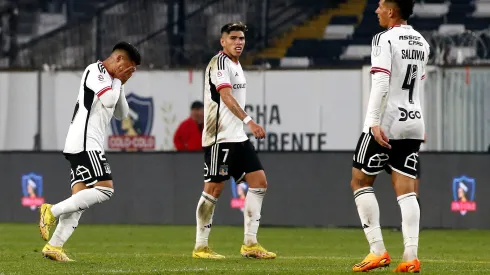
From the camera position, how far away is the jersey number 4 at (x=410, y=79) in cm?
992

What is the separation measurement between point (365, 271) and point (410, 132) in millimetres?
1138

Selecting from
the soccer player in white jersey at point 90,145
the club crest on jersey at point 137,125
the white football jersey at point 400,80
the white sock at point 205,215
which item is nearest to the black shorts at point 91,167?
the soccer player in white jersey at point 90,145

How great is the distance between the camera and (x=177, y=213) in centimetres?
2077

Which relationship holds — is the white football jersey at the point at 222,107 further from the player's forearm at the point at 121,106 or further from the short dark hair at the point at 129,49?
the short dark hair at the point at 129,49

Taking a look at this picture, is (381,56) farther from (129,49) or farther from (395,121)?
(129,49)

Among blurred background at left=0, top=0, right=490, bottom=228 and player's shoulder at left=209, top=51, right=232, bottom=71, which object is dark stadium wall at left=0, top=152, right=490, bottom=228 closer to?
blurred background at left=0, top=0, right=490, bottom=228

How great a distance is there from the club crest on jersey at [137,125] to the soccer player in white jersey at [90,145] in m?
11.3

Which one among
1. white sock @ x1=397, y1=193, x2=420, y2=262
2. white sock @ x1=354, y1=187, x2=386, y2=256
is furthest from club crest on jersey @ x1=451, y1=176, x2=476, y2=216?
white sock @ x1=397, y1=193, x2=420, y2=262

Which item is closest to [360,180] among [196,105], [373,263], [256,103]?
[373,263]

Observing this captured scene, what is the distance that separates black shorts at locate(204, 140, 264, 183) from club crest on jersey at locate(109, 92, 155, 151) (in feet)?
34.2

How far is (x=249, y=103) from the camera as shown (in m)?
22.2

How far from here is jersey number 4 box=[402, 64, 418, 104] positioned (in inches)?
391

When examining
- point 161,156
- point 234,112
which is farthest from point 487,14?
point 234,112

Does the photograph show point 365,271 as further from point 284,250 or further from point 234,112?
point 284,250
